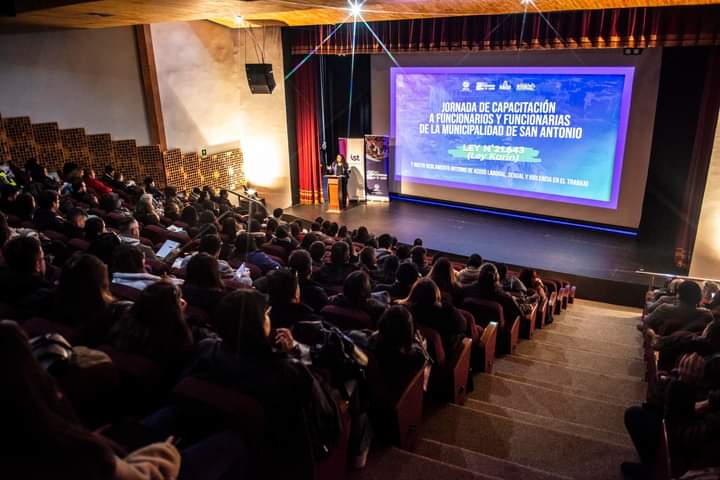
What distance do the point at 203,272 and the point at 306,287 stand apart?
75 centimetres

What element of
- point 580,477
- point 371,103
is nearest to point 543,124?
point 371,103

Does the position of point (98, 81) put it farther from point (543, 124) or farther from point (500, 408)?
point (500, 408)

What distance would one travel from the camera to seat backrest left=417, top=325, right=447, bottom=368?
3.13 meters

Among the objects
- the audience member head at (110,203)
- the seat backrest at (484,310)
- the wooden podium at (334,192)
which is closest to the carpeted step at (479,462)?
the seat backrest at (484,310)

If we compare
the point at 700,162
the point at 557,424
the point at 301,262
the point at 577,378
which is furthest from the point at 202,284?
the point at 700,162

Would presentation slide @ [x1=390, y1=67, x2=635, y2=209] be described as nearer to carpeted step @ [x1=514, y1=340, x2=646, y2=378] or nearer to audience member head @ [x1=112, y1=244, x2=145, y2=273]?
carpeted step @ [x1=514, y1=340, x2=646, y2=378]

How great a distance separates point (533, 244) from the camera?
8.55 m

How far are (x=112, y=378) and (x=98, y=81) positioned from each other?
8.27 metres

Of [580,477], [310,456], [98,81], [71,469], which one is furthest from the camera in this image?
[98,81]

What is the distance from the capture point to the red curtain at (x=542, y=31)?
679 cm

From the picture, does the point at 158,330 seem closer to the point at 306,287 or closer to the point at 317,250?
the point at 306,287

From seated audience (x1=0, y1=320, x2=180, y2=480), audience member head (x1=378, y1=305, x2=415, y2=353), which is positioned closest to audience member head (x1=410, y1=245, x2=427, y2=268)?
audience member head (x1=378, y1=305, x2=415, y2=353)

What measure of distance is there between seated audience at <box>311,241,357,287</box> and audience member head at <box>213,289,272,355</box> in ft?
7.36

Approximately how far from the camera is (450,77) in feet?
32.3
